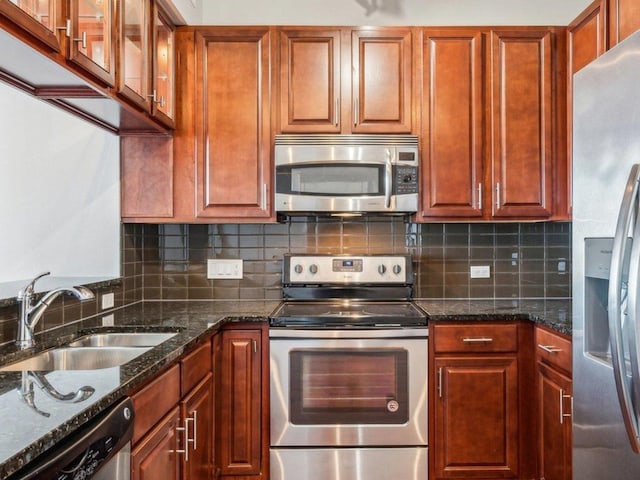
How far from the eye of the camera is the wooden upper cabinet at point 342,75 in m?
2.46

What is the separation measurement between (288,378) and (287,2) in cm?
216

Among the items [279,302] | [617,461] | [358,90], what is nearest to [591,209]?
[617,461]

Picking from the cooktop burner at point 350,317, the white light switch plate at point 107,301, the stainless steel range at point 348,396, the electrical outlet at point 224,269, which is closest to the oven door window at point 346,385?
the stainless steel range at point 348,396

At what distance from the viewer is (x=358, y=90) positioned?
2459mm

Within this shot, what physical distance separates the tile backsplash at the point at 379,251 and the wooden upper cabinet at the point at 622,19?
3.69 feet

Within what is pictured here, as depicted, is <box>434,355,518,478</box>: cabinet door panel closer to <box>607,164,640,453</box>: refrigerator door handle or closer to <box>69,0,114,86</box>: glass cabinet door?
<box>607,164,640,453</box>: refrigerator door handle

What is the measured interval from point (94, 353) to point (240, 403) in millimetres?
751

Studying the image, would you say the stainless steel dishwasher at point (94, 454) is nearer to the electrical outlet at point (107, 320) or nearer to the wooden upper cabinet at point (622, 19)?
Result: the electrical outlet at point (107, 320)

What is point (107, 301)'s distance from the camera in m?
2.32

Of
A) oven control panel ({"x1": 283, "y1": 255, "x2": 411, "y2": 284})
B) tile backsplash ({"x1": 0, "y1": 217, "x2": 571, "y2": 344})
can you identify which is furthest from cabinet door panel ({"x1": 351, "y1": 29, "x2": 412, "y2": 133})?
oven control panel ({"x1": 283, "y1": 255, "x2": 411, "y2": 284})

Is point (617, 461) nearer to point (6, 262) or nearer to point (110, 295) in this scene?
point (110, 295)

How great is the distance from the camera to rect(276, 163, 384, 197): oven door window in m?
2.42

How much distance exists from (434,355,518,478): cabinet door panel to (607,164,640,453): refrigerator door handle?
92cm

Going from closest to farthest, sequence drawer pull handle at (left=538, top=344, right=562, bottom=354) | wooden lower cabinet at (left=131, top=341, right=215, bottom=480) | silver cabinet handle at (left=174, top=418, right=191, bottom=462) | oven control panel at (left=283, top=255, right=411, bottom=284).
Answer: wooden lower cabinet at (left=131, top=341, right=215, bottom=480) < silver cabinet handle at (left=174, top=418, right=191, bottom=462) < drawer pull handle at (left=538, top=344, right=562, bottom=354) < oven control panel at (left=283, top=255, right=411, bottom=284)
